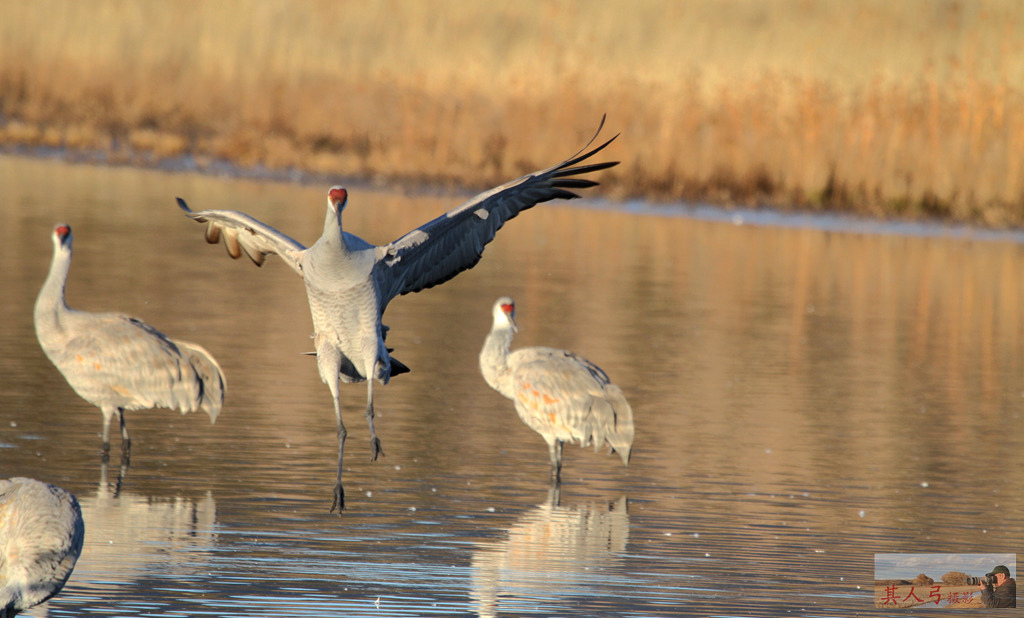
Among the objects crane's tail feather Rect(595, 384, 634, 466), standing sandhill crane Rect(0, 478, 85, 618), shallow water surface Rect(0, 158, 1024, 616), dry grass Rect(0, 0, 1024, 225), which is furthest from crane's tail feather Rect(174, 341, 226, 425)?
dry grass Rect(0, 0, 1024, 225)

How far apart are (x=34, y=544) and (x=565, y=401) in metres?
4.15

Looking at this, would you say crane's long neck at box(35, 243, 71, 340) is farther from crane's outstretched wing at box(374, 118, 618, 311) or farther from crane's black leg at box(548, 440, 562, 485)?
crane's black leg at box(548, 440, 562, 485)

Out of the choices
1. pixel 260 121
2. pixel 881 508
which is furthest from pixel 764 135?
pixel 881 508

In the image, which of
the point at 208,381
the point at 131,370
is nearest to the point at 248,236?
the point at 208,381

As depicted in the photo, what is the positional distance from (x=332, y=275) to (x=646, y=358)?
457cm

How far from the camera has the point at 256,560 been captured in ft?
26.2

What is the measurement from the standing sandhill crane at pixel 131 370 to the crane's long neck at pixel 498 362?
5.50ft

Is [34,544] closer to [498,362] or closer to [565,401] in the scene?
[565,401]

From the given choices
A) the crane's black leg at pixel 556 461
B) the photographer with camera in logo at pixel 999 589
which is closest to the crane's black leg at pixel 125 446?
the crane's black leg at pixel 556 461

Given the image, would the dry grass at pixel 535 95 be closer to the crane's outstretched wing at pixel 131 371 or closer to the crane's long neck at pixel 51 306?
the crane's long neck at pixel 51 306

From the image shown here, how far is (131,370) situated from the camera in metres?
10.0

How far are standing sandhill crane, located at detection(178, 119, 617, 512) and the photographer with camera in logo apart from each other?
9.54ft

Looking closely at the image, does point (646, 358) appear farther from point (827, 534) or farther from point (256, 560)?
point (256, 560)

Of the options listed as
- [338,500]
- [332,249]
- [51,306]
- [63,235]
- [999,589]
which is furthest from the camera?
[63,235]
